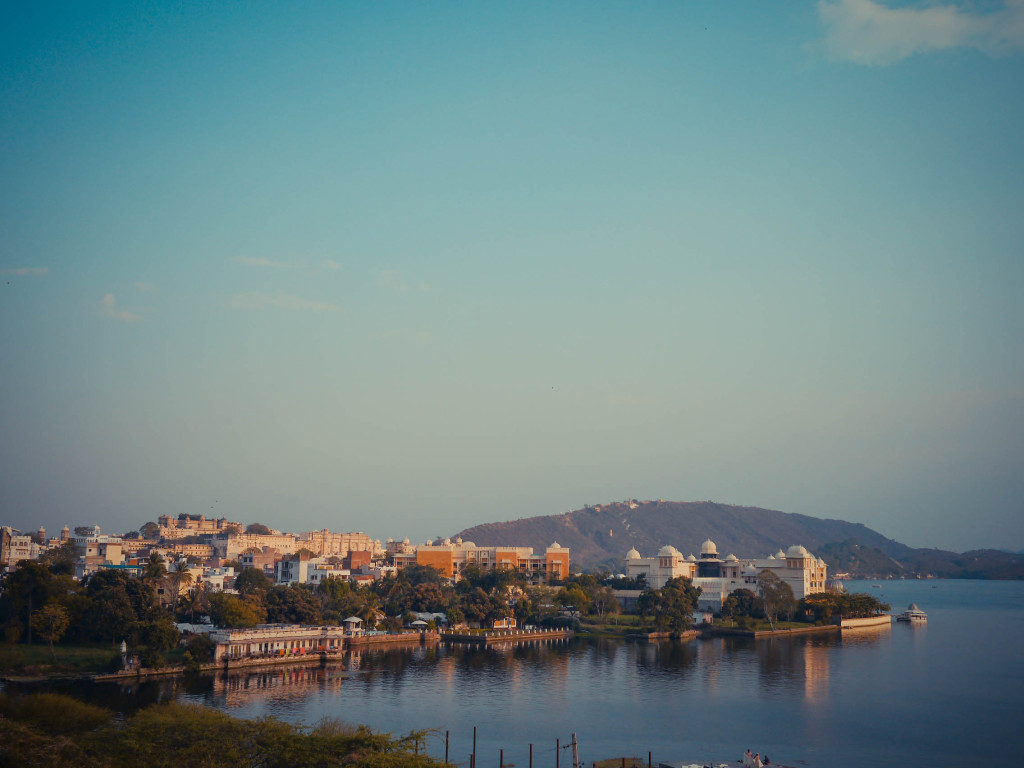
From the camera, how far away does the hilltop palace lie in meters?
59.9

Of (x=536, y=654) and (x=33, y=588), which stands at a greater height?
(x=33, y=588)

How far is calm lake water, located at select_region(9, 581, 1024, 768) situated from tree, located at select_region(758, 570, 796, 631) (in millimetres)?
7785

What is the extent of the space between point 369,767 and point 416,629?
33604 mm

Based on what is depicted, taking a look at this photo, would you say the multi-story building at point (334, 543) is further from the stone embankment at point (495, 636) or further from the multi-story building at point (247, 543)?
the stone embankment at point (495, 636)

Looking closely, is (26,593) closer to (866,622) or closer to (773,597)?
(773,597)

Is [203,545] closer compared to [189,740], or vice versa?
[189,740]

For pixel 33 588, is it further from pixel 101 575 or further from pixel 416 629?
pixel 416 629

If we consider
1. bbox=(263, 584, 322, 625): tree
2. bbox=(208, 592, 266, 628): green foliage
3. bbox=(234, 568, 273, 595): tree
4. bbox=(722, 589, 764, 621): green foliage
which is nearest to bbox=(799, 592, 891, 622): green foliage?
bbox=(722, 589, 764, 621): green foliage

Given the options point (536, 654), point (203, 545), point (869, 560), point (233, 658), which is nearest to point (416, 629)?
point (536, 654)

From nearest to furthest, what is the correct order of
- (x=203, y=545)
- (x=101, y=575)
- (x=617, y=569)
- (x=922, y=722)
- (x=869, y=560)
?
(x=922, y=722), (x=101, y=575), (x=203, y=545), (x=617, y=569), (x=869, y=560)

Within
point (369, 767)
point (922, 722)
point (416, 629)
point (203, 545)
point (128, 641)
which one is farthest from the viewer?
point (203, 545)

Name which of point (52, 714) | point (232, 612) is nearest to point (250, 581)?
point (232, 612)

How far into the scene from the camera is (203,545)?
90.7m

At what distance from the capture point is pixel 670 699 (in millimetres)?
31094
